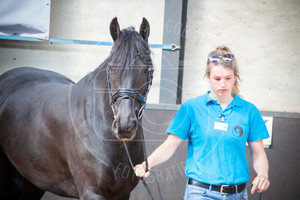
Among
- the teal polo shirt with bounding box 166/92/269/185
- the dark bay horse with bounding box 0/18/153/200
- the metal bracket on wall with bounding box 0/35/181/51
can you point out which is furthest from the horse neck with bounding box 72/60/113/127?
the metal bracket on wall with bounding box 0/35/181/51

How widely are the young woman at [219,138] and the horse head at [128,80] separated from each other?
0.22 m

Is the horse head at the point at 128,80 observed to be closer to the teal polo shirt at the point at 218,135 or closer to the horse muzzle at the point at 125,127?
the horse muzzle at the point at 125,127

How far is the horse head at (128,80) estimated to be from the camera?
1602 millimetres

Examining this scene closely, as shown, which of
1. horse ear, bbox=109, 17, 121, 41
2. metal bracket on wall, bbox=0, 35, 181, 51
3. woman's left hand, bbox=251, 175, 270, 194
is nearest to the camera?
woman's left hand, bbox=251, 175, 270, 194

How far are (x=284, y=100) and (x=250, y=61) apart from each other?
70 centimetres

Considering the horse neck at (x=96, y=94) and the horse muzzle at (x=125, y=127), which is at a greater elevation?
the horse neck at (x=96, y=94)

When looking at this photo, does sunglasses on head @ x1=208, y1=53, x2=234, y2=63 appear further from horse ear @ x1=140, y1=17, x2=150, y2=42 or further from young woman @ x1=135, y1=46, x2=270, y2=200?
horse ear @ x1=140, y1=17, x2=150, y2=42

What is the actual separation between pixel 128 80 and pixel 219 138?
A: 584 mm

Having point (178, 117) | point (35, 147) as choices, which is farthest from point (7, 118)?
point (178, 117)

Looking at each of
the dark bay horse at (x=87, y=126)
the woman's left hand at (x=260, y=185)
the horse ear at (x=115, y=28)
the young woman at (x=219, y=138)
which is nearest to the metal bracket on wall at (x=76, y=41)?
the dark bay horse at (x=87, y=126)

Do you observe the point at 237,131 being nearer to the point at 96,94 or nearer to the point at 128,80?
the point at 128,80

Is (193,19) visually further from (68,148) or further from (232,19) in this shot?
(68,148)

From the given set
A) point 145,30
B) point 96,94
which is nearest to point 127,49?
point 145,30

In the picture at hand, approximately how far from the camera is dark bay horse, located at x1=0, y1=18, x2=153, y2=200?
1736mm
